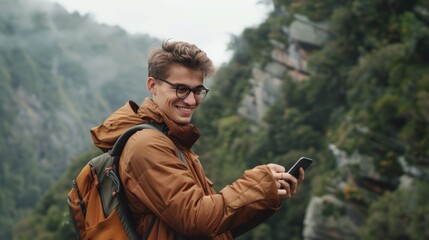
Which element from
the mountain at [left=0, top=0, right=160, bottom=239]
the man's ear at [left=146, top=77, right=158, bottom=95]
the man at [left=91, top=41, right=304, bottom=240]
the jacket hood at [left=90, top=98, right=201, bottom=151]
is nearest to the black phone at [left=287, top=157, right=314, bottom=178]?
the man at [left=91, top=41, right=304, bottom=240]

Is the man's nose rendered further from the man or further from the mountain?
the mountain

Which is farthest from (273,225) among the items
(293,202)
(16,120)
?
(16,120)

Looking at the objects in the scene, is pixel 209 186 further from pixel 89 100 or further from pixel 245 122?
pixel 89 100

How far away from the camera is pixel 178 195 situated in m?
2.44

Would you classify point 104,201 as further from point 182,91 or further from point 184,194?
point 182,91

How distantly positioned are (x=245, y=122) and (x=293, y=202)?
2031 cm

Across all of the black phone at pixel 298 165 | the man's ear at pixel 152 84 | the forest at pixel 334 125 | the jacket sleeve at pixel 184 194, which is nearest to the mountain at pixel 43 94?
the forest at pixel 334 125

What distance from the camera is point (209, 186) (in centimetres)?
288

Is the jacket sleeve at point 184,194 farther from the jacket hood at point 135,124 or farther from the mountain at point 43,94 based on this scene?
the mountain at point 43,94

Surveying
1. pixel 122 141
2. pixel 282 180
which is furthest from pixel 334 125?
pixel 122 141

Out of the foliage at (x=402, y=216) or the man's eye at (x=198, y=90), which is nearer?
the man's eye at (x=198, y=90)

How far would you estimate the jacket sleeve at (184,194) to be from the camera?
244 centimetres

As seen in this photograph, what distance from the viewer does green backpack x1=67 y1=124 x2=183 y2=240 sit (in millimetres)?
2562

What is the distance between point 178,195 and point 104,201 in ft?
1.15
